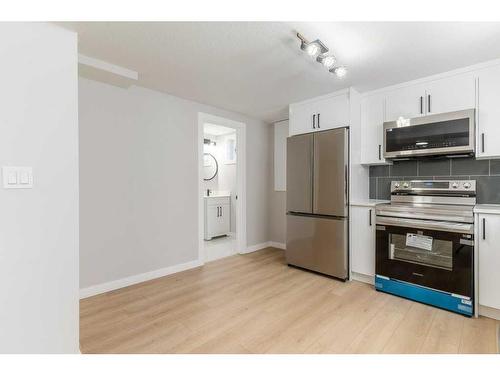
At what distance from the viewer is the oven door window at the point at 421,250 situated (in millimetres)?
2289

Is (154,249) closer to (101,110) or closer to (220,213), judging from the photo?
(101,110)

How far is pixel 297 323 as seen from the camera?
2.06 meters

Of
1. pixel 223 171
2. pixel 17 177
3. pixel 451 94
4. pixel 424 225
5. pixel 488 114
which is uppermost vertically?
pixel 451 94

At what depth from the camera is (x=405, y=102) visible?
9.04ft

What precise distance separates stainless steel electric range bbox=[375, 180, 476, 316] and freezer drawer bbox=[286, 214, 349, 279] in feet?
1.27

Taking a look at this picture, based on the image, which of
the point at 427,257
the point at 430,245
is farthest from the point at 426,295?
→ the point at 430,245

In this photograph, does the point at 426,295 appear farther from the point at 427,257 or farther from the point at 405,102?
the point at 405,102

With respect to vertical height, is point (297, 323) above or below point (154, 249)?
below

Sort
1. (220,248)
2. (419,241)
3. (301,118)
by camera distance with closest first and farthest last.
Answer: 1. (419,241)
2. (301,118)
3. (220,248)

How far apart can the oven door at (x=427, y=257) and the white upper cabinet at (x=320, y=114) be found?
1363 mm

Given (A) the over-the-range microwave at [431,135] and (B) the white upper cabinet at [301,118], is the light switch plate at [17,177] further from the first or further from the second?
(A) the over-the-range microwave at [431,135]

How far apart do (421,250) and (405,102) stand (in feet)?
5.23
